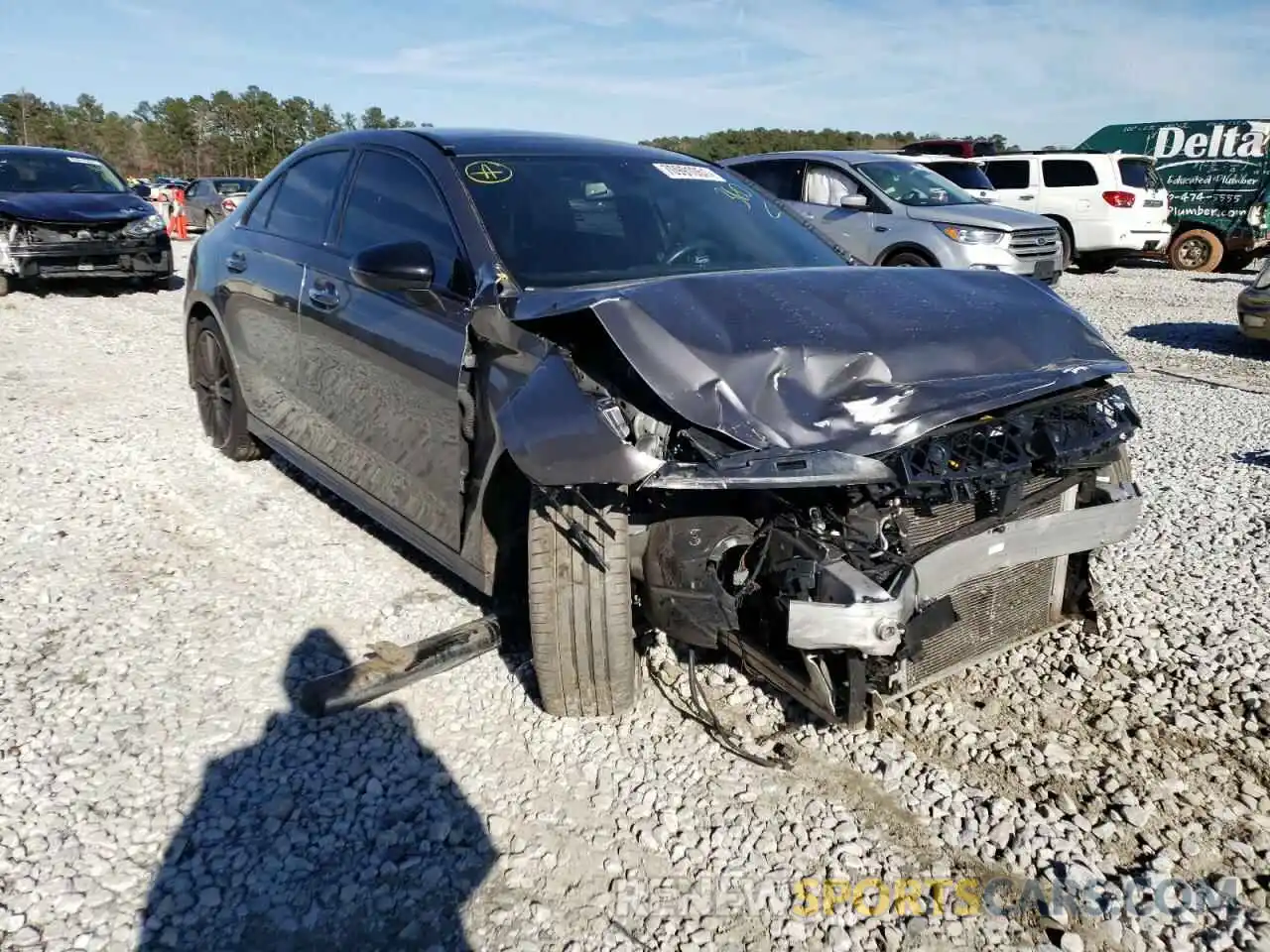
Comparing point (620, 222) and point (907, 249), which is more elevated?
point (620, 222)

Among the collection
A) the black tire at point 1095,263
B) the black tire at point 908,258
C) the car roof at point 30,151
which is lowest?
the black tire at point 1095,263

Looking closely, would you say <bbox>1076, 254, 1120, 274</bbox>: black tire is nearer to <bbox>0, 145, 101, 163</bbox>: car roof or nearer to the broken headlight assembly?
the broken headlight assembly

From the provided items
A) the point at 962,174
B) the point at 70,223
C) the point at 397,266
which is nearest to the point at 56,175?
→ the point at 70,223

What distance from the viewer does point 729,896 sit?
7.72 ft

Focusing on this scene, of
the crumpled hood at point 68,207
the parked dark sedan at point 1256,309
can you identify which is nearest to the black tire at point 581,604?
the parked dark sedan at point 1256,309

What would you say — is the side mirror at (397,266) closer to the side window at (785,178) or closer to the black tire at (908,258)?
the black tire at (908,258)

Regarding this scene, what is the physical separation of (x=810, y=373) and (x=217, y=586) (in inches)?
107

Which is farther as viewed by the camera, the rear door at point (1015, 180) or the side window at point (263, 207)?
the rear door at point (1015, 180)

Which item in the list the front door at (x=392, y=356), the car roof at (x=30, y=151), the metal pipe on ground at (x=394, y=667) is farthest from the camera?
the car roof at (x=30, y=151)

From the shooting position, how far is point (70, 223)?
1123cm

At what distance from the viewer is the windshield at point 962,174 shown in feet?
47.8

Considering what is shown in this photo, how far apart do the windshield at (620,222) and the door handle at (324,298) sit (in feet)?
2.65

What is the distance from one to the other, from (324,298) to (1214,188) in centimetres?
1795

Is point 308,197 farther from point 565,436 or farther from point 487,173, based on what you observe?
point 565,436
